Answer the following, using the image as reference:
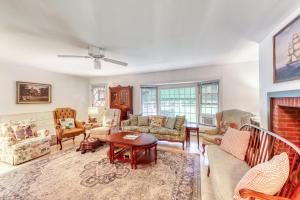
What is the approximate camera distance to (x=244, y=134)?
2.12m

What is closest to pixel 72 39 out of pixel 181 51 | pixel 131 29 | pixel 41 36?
pixel 41 36

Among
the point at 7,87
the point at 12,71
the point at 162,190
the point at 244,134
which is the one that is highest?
the point at 12,71

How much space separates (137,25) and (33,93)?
14.9ft

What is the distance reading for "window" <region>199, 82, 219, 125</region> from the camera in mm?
4668

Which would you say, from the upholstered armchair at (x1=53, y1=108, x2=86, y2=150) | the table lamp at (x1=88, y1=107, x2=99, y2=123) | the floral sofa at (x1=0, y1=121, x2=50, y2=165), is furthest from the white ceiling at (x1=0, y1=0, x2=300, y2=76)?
the table lamp at (x1=88, y1=107, x2=99, y2=123)

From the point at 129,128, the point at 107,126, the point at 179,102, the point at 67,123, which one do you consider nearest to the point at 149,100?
the point at 179,102

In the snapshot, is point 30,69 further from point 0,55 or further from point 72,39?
point 72,39

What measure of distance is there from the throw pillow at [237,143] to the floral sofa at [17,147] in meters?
3.87

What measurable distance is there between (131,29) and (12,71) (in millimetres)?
4215

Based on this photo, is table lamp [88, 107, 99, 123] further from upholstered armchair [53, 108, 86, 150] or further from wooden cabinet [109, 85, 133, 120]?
wooden cabinet [109, 85, 133, 120]

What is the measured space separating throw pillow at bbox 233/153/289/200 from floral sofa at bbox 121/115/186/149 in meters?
2.59

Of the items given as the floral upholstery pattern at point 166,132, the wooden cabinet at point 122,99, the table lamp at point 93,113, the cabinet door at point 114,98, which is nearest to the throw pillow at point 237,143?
the floral upholstery pattern at point 166,132

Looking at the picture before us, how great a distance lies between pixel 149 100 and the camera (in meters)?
5.96

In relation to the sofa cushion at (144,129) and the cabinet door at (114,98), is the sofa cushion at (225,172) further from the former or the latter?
the cabinet door at (114,98)
